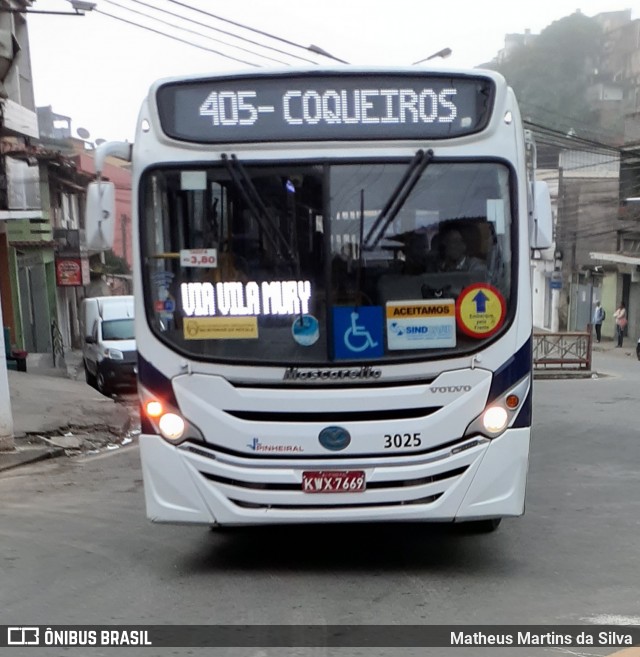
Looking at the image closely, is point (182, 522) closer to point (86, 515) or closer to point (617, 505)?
point (86, 515)

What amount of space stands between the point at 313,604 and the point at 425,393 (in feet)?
4.71

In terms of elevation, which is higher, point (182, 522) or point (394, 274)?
point (394, 274)

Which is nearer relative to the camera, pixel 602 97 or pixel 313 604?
pixel 313 604

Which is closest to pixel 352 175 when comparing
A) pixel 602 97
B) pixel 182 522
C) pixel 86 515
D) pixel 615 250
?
pixel 182 522

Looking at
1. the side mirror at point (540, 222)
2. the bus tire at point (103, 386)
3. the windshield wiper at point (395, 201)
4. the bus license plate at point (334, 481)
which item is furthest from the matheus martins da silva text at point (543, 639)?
the bus tire at point (103, 386)

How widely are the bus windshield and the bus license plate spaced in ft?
2.28

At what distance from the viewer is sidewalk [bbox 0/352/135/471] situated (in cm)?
1257

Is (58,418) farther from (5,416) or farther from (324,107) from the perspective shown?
(324,107)

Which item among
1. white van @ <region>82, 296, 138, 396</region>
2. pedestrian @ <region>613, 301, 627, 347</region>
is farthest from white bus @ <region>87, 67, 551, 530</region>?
pedestrian @ <region>613, 301, 627, 347</region>

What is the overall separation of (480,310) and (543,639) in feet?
6.72

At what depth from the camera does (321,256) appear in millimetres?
6023

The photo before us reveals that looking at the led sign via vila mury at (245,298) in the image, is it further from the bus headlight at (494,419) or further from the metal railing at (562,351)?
the metal railing at (562,351)

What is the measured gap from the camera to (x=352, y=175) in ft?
19.8

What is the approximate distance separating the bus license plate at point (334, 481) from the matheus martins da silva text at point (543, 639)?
1177mm
